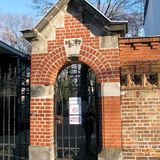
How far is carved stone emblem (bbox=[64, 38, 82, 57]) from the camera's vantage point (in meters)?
9.57

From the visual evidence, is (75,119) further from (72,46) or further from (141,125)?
(72,46)

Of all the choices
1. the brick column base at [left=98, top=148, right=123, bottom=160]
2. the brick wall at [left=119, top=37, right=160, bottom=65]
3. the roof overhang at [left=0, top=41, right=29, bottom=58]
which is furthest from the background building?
the brick column base at [left=98, top=148, right=123, bottom=160]

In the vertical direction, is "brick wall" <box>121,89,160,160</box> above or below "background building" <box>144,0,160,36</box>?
below

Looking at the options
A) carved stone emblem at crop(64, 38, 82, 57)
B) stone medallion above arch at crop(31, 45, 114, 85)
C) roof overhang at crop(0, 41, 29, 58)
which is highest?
roof overhang at crop(0, 41, 29, 58)

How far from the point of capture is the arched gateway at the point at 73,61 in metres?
9.24

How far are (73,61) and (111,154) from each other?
238cm

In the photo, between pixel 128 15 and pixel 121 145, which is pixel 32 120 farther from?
pixel 128 15

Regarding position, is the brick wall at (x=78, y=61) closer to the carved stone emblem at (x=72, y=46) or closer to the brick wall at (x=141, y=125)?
the carved stone emblem at (x=72, y=46)

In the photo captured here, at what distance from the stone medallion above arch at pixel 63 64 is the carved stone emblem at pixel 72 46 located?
0.26 ft

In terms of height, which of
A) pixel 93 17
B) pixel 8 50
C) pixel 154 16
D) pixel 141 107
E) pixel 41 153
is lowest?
pixel 41 153

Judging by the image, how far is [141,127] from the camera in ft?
30.0

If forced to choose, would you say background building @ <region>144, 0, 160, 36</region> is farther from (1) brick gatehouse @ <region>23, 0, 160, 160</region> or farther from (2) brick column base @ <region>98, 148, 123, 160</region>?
(2) brick column base @ <region>98, 148, 123, 160</region>

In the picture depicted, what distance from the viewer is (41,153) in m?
9.59

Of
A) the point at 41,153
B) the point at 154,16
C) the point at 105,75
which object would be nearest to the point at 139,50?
the point at 105,75
